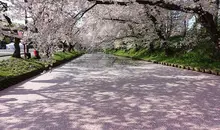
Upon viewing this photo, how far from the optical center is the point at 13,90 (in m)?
12.4

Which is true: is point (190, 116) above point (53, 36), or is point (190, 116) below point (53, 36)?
below

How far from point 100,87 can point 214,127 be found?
6.69 metres

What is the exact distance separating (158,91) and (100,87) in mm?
2429

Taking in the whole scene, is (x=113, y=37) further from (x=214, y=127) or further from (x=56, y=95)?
(x=214, y=127)

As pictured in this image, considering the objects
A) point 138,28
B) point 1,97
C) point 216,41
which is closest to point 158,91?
point 1,97

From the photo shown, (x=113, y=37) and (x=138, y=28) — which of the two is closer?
(x=138, y=28)

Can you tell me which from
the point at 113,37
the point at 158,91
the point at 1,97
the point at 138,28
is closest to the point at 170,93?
the point at 158,91

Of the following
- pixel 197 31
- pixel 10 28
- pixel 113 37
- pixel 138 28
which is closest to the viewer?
pixel 10 28

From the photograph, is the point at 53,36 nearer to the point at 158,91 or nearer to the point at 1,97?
the point at 1,97

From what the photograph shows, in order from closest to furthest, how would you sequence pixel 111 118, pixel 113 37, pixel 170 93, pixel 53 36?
1. pixel 111 118
2. pixel 170 93
3. pixel 53 36
4. pixel 113 37

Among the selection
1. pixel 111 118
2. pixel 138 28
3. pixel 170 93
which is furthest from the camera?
pixel 138 28

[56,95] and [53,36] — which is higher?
[53,36]

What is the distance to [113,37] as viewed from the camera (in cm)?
3672

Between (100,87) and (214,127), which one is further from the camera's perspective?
(100,87)
